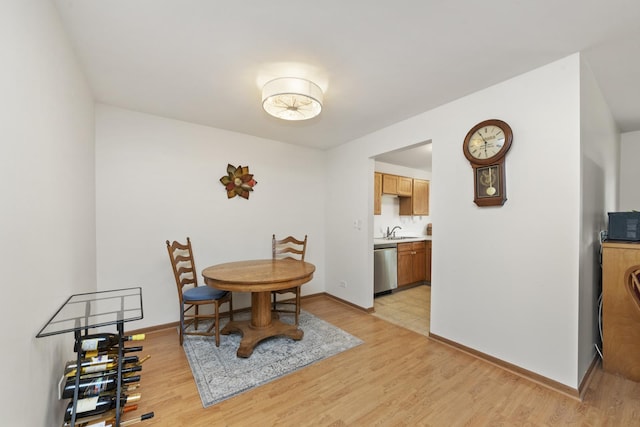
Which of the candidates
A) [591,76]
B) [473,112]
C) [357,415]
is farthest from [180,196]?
[591,76]

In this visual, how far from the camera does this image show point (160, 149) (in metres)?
2.95

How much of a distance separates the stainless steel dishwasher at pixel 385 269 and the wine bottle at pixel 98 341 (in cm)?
324

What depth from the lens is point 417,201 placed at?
5.29 meters

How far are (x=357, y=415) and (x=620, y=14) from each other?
9.18 feet

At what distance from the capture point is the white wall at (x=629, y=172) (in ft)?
11.2

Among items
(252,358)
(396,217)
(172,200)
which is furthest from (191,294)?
(396,217)

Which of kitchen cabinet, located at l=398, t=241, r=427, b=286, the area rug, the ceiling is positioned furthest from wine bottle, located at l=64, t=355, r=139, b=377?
kitchen cabinet, located at l=398, t=241, r=427, b=286

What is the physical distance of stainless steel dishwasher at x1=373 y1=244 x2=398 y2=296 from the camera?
408cm

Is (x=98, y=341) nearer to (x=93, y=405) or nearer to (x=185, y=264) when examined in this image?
(x=93, y=405)

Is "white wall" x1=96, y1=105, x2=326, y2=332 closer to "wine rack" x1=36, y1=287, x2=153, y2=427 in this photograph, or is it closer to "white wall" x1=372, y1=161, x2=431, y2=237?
"wine rack" x1=36, y1=287, x2=153, y2=427

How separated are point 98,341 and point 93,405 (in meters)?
0.30

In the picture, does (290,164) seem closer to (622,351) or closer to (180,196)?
(180,196)

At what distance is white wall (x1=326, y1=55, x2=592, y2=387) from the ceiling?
0.70 feet

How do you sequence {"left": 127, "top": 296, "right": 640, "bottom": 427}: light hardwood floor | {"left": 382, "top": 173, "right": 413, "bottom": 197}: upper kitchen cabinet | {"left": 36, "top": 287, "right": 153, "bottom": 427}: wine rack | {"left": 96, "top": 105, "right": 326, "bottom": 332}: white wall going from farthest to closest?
{"left": 382, "top": 173, "right": 413, "bottom": 197}: upper kitchen cabinet < {"left": 96, "top": 105, "right": 326, "bottom": 332}: white wall < {"left": 127, "top": 296, "right": 640, "bottom": 427}: light hardwood floor < {"left": 36, "top": 287, "right": 153, "bottom": 427}: wine rack
